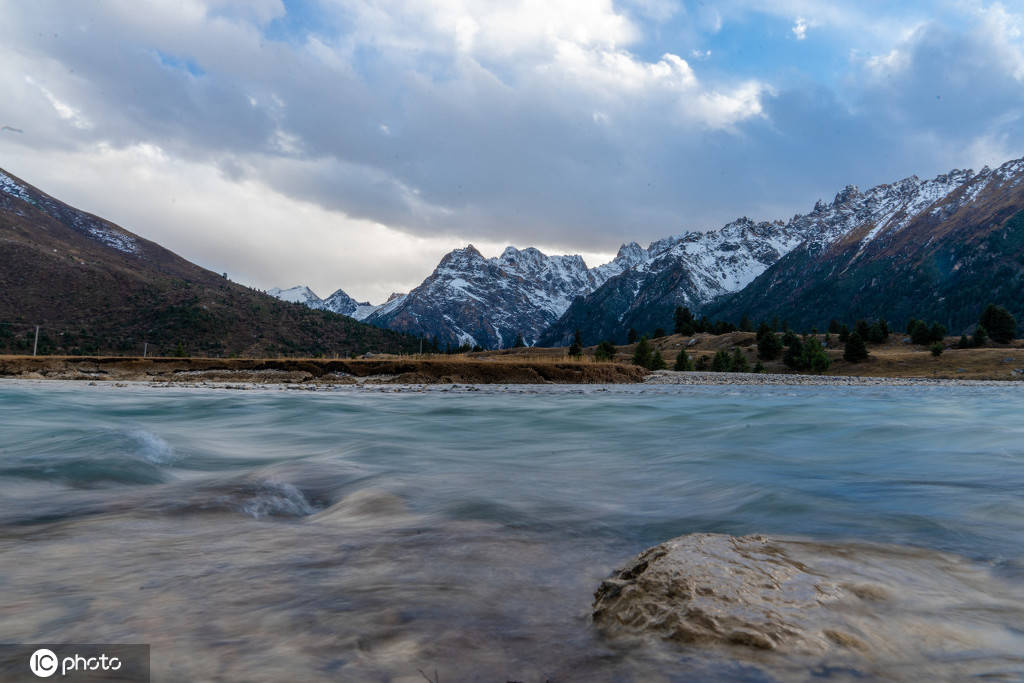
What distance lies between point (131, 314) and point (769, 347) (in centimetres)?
9845

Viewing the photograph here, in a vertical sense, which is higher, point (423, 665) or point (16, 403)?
point (423, 665)

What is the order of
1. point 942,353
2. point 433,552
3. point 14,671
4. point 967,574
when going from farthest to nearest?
point 942,353
point 433,552
point 967,574
point 14,671

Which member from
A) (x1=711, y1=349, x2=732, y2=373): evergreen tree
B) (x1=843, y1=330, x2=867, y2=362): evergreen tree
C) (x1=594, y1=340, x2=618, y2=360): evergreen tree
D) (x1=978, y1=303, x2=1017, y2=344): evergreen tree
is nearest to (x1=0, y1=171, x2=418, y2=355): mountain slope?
(x1=594, y1=340, x2=618, y2=360): evergreen tree

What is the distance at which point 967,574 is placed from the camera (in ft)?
13.6

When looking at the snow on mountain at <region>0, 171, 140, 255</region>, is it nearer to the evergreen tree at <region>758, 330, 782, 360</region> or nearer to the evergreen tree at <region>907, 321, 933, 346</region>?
the evergreen tree at <region>758, 330, 782, 360</region>

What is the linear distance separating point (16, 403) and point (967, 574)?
23.0m

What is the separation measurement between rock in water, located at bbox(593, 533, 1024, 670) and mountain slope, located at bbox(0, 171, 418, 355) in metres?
92.5

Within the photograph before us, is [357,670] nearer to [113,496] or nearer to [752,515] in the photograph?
[752,515]

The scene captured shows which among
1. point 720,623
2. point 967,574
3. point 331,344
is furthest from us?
point 331,344

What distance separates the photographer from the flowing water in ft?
9.12

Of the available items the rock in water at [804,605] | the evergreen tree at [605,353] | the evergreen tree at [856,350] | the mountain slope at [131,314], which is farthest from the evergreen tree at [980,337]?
the mountain slope at [131,314]

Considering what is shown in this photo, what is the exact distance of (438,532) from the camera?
513 cm

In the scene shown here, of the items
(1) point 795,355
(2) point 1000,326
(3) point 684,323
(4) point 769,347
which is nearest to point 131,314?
(3) point 684,323

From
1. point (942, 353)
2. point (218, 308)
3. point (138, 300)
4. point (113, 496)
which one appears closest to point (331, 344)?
point (218, 308)
